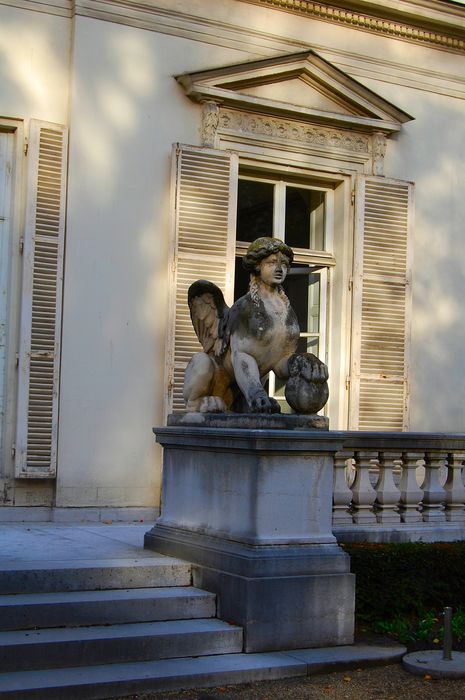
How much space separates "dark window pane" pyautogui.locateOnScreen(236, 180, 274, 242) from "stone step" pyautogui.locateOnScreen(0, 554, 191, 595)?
4712 mm

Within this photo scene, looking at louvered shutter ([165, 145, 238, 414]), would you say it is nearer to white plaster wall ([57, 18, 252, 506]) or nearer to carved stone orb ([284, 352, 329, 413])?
white plaster wall ([57, 18, 252, 506])

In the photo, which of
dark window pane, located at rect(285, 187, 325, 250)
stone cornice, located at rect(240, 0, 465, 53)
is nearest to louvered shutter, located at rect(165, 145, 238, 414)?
dark window pane, located at rect(285, 187, 325, 250)

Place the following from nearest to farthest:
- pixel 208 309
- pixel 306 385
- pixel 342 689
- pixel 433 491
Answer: pixel 342 689 < pixel 306 385 < pixel 208 309 < pixel 433 491

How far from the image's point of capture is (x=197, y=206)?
32.0ft

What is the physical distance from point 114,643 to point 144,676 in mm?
290

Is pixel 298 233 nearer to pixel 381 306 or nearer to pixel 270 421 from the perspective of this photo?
pixel 381 306

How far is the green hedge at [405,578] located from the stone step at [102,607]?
113cm

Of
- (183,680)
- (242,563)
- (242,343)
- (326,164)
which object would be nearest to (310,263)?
(326,164)

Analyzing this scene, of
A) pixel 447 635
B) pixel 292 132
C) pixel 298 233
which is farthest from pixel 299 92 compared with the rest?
pixel 447 635

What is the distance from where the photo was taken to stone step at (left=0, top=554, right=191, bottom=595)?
229 inches

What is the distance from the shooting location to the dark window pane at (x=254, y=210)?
10.4 meters

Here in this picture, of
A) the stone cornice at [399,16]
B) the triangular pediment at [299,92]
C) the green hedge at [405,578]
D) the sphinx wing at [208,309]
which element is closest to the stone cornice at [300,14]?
the stone cornice at [399,16]

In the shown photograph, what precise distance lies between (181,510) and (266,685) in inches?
62.0

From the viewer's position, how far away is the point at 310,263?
1059 cm
